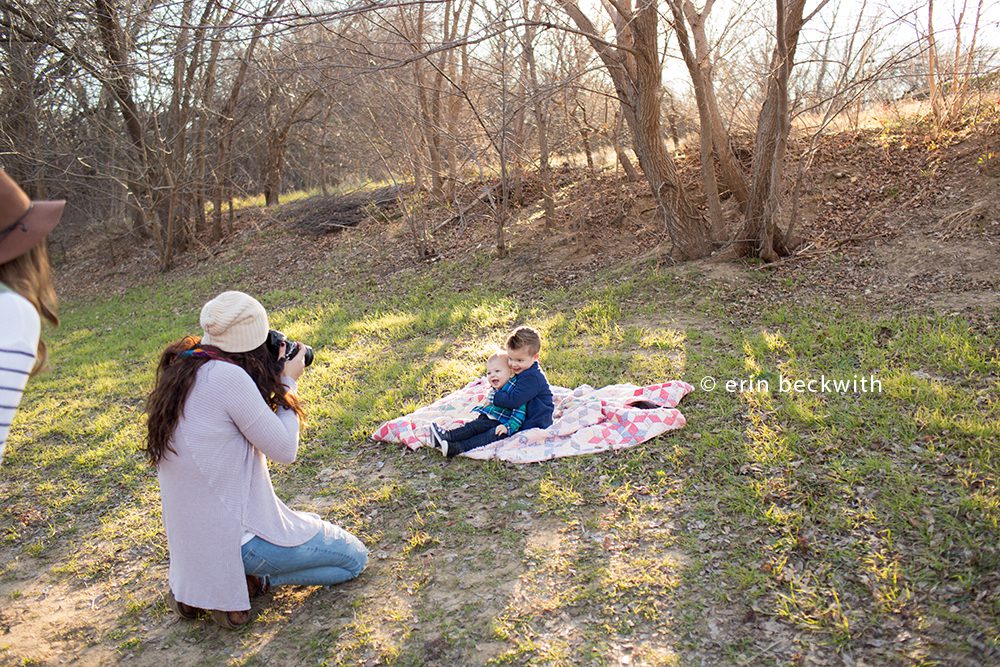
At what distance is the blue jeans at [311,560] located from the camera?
11.4 feet

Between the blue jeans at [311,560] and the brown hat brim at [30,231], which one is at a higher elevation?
the brown hat brim at [30,231]

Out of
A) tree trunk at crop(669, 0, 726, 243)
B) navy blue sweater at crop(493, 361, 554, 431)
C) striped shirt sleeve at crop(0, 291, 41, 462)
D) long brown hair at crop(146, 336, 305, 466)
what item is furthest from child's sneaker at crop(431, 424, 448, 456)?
tree trunk at crop(669, 0, 726, 243)

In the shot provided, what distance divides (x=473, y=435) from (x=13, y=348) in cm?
344

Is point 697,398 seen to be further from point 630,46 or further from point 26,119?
point 26,119

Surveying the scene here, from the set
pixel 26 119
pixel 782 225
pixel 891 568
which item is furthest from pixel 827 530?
pixel 26 119

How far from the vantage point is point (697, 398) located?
18.4 feet

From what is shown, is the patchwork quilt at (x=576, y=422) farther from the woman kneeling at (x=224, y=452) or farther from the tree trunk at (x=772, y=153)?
the tree trunk at (x=772, y=153)

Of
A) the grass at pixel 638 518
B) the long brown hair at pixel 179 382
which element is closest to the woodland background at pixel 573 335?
the grass at pixel 638 518

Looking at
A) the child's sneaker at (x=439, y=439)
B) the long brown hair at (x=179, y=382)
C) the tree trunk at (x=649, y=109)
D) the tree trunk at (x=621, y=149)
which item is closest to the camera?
the long brown hair at (x=179, y=382)

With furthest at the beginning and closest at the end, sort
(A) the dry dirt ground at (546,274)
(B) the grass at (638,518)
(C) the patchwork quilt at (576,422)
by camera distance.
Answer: (C) the patchwork quilt at (576,422) < (A) the dry dirt ground at (546,274) < (B) the grass at (638,518)

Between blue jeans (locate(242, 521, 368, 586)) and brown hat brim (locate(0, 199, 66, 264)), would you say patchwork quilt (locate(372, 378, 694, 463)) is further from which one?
brown hat brim (locate(0, 199, 66, 264))

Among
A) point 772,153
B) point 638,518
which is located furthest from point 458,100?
point 638,518

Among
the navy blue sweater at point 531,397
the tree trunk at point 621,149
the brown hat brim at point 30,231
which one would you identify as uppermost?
the tree trunk at point 621,149

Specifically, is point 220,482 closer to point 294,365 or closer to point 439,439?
point 294,365
